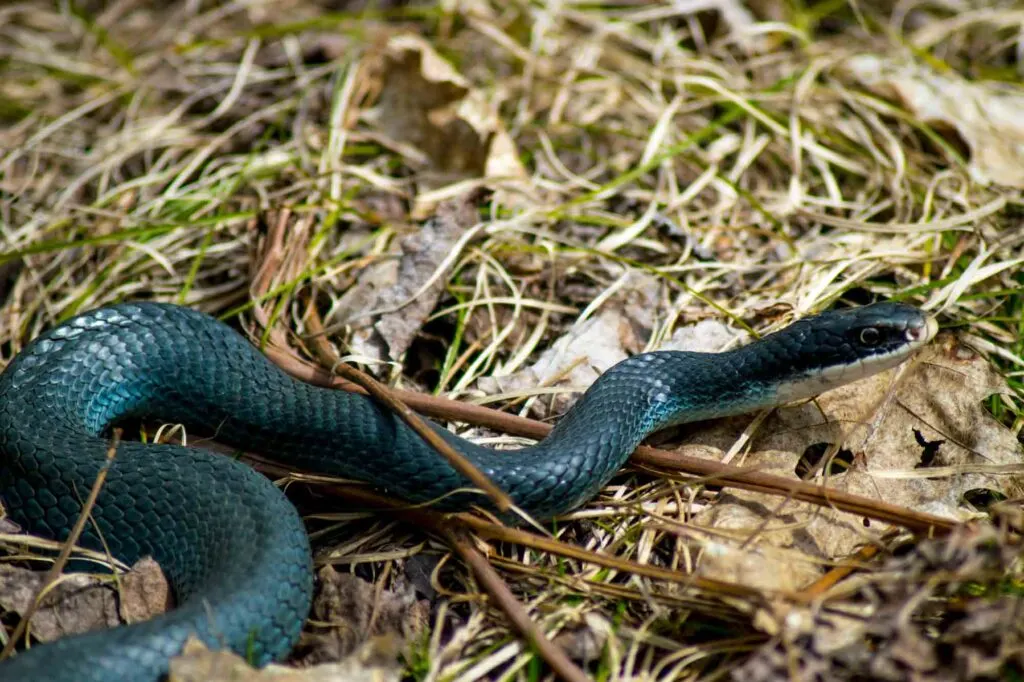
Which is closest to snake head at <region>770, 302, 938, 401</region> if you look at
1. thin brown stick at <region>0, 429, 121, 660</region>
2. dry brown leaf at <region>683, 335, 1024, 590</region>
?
dry brown leaf at <region>683, 335, 1024, 590</region>

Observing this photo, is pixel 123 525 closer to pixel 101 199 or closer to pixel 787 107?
pixel 101 199

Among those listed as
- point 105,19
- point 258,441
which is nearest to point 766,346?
point 258,441

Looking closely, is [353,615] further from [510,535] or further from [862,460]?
[862,460]

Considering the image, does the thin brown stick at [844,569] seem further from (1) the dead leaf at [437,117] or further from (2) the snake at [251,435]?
(1) the dead leaf at [437,117]

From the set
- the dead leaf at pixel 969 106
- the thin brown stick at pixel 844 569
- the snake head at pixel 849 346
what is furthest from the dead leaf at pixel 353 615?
the dead leaf at pixel 969 106

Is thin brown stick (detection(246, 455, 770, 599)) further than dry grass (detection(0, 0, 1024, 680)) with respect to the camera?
No

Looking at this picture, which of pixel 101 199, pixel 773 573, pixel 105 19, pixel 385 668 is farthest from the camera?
pixel 105 19

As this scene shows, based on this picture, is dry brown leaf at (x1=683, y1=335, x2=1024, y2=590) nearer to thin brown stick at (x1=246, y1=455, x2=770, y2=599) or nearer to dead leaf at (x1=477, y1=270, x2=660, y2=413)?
thin brown stick at (x1=246, y1=455, x2=770, y2=599)
